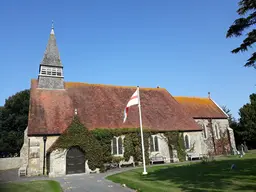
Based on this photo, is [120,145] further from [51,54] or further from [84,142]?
[51,54]

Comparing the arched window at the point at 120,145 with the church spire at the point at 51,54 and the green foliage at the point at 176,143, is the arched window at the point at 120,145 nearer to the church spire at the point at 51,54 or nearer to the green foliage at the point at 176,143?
the green foliage at the point at 176,143

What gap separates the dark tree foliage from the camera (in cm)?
4219

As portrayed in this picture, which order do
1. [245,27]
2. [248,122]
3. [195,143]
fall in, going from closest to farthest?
[245,27] → [195,143] → [248,122]

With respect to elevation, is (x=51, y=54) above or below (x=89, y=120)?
above

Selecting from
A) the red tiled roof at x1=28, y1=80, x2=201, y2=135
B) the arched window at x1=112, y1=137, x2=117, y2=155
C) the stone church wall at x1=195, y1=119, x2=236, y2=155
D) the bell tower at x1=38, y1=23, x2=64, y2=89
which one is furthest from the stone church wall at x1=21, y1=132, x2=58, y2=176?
the stone church wall at x1=195, y1=119, x2=236, y2=155

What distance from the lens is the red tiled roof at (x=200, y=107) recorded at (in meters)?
34.2

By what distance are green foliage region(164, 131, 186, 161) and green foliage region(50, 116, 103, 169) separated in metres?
9.44

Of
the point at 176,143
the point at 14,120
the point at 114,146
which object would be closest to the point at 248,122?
the point at 176,143

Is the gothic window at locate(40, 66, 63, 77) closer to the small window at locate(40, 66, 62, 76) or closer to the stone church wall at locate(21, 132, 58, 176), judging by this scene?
the small window at locate(40, 66, 62, 76)

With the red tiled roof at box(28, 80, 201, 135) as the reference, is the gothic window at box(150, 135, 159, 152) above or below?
below

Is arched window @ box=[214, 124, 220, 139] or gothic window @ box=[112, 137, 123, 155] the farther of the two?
arched window @ box=[214, 124, 220, 139]

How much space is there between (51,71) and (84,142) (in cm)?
1246

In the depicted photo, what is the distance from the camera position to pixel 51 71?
27562 mm

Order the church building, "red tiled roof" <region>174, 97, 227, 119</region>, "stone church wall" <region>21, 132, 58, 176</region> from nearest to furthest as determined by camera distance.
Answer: "stone church wall" <region>21, 132, 58, 176</region> < the church building < "red tiled roof" <region>174, 97, 227, 119</region>
